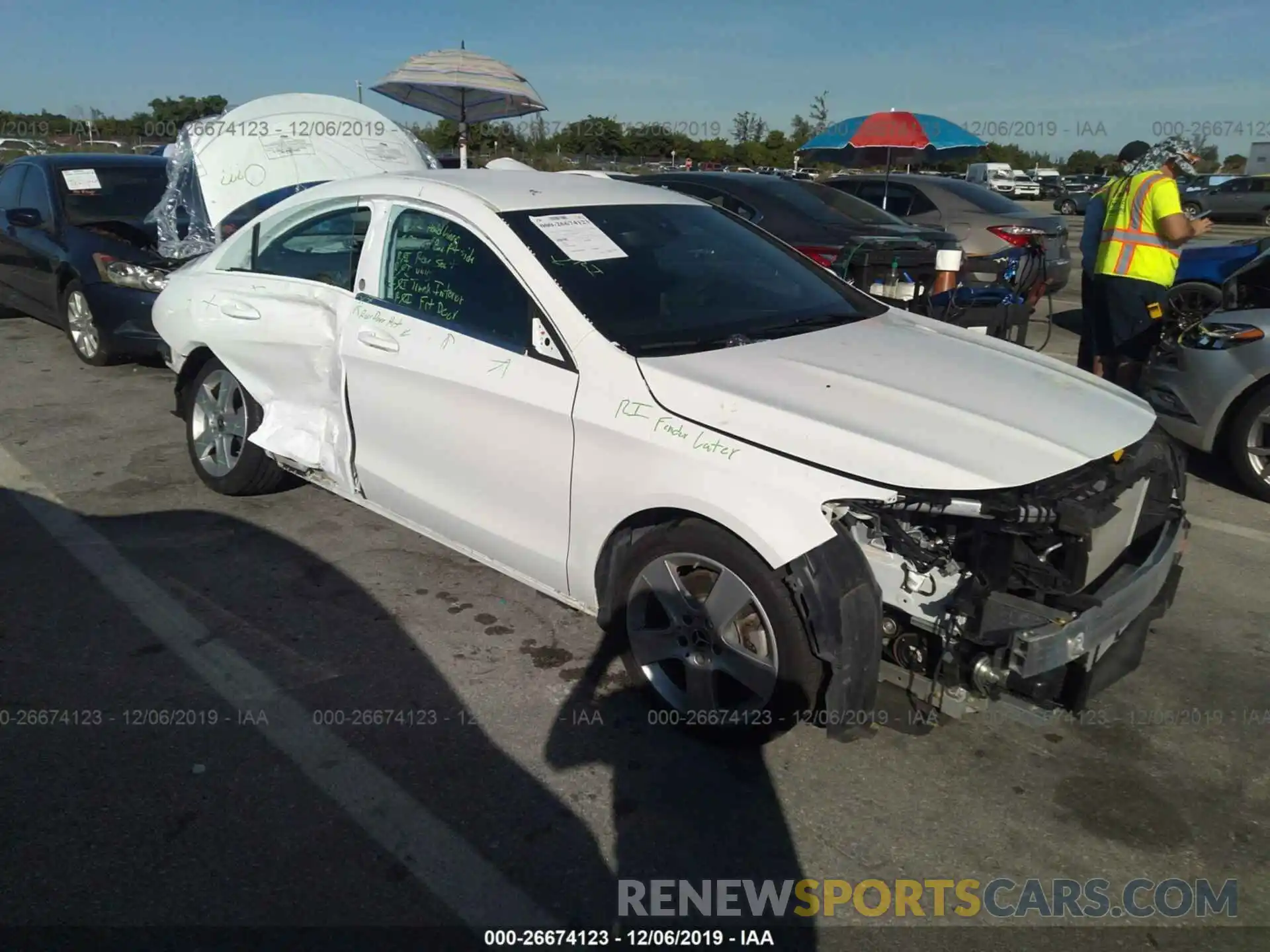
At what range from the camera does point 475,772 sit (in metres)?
2.96

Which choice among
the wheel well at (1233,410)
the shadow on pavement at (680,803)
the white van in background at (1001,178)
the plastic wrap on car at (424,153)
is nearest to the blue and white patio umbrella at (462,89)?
the plastic wrap on car at (424,153)

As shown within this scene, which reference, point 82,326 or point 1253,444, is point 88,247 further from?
point 1253,444

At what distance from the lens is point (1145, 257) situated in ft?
19.8

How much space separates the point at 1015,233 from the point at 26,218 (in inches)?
374

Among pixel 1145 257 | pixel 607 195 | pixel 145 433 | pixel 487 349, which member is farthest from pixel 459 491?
pixel 1145 257

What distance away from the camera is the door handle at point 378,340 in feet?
12.3

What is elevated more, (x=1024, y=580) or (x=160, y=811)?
(x=1024, y=580)

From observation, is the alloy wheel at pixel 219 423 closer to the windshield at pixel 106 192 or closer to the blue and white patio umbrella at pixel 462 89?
the windshield at pixel 106 192

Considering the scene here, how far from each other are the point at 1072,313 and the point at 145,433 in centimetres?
1014

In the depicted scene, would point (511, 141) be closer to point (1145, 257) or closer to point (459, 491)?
point (1145, 257)

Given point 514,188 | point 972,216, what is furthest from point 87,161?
point 972,216

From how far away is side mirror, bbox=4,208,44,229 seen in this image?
7.59 metres

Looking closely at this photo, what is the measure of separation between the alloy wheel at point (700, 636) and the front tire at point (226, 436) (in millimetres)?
2543

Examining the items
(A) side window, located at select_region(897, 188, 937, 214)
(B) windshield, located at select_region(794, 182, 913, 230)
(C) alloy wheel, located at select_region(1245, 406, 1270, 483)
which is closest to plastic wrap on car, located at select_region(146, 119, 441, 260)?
(B) windshield, located at select_region(794, 182, 913, 230)
